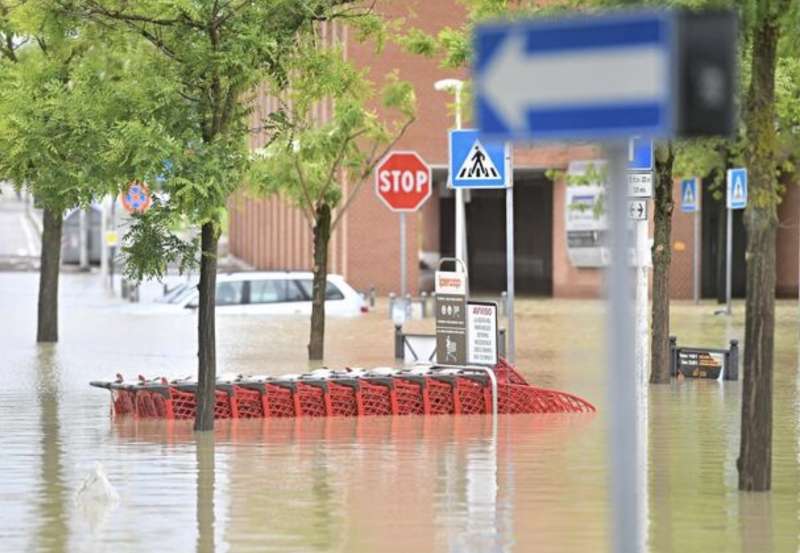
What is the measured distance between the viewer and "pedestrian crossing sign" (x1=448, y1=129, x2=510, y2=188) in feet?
74.7

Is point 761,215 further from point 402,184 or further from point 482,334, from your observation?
point 402,184

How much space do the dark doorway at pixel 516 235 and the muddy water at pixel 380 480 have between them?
40.6 metres

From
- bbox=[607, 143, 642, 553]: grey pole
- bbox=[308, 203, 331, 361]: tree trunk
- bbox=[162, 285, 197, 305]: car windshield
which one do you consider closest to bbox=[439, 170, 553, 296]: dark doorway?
bbox=[162, 285, 197, 305]: car windshield

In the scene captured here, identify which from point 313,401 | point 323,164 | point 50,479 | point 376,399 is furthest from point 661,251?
point 50,479

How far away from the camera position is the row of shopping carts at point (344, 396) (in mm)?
18906

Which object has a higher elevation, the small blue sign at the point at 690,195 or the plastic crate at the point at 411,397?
the small blue sign at the point at 690,195

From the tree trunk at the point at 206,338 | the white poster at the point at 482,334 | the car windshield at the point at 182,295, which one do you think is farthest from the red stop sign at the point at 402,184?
the tree trunk at the point at 206,338

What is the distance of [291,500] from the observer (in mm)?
12734

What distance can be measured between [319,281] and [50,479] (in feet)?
51.4

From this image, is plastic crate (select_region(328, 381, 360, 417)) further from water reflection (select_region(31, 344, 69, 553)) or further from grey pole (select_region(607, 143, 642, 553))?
grey pole (select_region(607, 143, 642, 553))

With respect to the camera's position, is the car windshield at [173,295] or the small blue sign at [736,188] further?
the car windshield at [173,295]

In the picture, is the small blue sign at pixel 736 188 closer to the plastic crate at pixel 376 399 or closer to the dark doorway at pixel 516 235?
the plastic crate at pixel 376 399

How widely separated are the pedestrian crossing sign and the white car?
20809 mm

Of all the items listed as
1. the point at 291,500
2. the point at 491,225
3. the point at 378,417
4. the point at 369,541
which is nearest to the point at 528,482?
the point at 291,500
